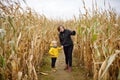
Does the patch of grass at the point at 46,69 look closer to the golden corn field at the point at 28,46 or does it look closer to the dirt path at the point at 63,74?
the dirt path at the point at 63,74

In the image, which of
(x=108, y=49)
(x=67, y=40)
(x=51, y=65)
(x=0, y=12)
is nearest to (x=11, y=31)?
(x=0, y=12)

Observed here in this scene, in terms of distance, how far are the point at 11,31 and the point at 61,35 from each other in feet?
8.34

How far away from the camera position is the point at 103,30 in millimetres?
4320

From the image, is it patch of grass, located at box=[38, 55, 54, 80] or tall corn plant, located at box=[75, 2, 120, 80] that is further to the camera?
patch of grass, located at box=[38, 55, 54, 80]

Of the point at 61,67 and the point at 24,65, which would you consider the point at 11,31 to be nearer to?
the point at 24,65

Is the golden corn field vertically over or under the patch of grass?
over

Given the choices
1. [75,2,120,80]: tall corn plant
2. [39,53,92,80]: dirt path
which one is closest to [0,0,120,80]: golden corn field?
[75,2,120,80]: tall corn plant

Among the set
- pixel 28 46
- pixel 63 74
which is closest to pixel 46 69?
pixel 63 74

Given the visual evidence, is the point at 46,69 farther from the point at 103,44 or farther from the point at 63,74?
the point at 103,44

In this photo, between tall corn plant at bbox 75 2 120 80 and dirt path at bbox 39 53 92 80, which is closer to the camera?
tall corn plant at bbox 75 2 120 80

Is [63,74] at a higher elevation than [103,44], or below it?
below

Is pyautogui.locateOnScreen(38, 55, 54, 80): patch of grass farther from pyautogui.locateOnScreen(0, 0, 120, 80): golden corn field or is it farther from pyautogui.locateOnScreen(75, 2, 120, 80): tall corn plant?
pyautogui.locateOnScreen(75, 2, 120, 80): tall corn plant

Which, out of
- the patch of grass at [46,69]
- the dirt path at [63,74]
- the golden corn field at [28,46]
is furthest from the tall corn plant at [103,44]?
the patch of grass at [46,69]

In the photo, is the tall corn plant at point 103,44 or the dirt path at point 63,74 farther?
the dirt path at point 63,74
